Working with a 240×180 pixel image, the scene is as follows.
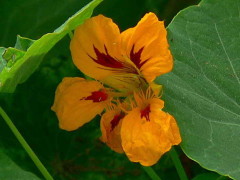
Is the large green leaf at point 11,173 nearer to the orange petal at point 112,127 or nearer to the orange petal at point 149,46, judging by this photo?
the orange petal at point 112,127

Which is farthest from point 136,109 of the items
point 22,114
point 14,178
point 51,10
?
point 51,10

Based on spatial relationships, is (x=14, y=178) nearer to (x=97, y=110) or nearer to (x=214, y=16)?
(x=97, y=110)

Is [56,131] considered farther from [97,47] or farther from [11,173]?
[97,47]

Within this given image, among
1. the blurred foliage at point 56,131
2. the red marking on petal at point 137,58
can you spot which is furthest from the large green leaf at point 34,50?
the blurred foliage at point 56,131

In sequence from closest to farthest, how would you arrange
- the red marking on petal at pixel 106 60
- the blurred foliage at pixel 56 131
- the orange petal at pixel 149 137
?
the orange petal at pixel 149 137 < the red marking on petal at pixel 106 60 < the blurred foliage at pixel 56 131

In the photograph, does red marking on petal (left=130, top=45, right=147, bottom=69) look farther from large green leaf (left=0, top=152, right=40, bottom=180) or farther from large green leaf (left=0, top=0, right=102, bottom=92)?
large green leaf (left=0, top=152, right=40, bottom=180)

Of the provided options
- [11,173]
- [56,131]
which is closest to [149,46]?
[11,173]

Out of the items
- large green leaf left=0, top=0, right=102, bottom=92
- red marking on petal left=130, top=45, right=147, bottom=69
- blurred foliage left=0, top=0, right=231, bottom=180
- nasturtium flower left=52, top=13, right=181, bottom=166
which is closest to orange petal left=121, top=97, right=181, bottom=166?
nasturtium flower left=52, top=13, right=181, bottom=166
